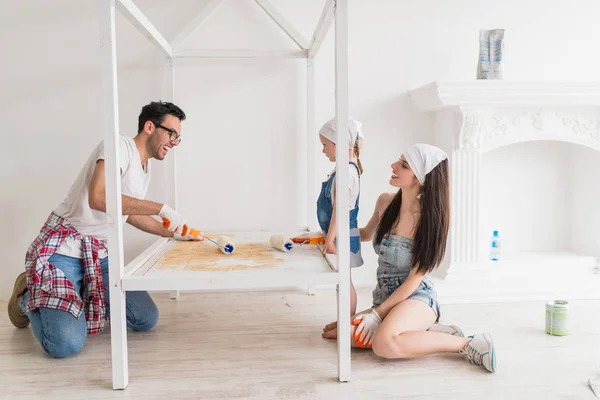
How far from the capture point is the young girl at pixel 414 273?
227 cm

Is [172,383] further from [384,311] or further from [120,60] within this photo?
[120,60]

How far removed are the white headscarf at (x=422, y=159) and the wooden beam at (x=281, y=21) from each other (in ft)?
3.75

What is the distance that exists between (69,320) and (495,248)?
2.51 meters

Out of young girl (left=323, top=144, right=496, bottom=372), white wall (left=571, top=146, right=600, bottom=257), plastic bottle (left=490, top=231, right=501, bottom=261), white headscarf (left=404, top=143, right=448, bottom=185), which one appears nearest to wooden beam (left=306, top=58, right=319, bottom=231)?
young girl (left=323, top=144, right=496, bottom=372)

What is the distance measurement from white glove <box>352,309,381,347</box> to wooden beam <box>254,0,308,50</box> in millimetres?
1633

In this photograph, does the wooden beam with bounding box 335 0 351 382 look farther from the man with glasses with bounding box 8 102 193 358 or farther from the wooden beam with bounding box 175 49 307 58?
the wooden beam with bounding box 175 49 307 58

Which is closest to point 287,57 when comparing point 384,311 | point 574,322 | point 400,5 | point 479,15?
point 400,5

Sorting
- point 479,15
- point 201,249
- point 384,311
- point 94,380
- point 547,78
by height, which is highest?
point 479,15

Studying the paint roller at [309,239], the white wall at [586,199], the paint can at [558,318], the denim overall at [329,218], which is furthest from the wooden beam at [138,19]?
the white wall at [586,199]

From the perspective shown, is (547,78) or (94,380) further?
(547,78)

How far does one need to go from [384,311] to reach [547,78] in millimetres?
2086

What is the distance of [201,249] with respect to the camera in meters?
2.69

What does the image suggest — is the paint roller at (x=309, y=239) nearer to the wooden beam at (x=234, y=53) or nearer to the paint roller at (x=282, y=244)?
the paint roller at (x=282, y=244)

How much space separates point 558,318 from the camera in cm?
A: 258
